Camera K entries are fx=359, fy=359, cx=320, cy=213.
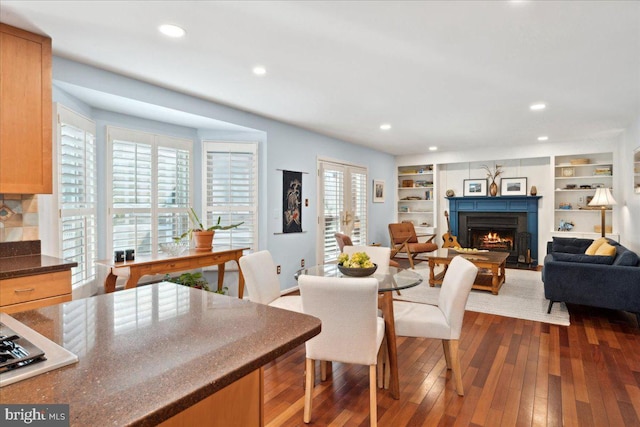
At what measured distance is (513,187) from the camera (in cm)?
736

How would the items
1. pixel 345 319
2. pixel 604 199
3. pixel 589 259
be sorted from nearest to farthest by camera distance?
pixel 345 319 → pixel 589 259 → pixel 604 199

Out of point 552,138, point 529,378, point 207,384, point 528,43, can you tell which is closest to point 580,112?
point 552,138

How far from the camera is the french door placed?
5922 mm

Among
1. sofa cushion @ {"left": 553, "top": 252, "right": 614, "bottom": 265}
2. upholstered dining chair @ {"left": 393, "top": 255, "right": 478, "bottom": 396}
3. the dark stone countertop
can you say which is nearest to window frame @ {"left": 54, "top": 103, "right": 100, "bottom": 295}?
the dark stone countertop

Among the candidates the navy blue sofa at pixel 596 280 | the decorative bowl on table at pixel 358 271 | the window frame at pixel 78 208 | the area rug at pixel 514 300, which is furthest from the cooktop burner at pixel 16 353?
the navy blue sofa at pixel 596 280

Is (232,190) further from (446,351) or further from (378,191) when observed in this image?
(378,191)

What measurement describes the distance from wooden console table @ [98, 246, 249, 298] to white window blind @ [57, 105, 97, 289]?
0.30 metres

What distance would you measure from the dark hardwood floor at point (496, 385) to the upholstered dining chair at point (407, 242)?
3.28 metres

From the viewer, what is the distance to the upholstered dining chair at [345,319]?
2.00 m

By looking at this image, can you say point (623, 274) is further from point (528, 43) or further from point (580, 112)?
point (528, 43)

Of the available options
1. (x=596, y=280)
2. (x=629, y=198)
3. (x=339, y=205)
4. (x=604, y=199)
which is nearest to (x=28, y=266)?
(x=339, y=205)

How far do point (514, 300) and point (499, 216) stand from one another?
318cm

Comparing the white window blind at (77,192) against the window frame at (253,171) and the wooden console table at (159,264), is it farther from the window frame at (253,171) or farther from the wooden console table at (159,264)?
the window frame at (253,171)

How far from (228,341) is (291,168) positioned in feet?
14.5
